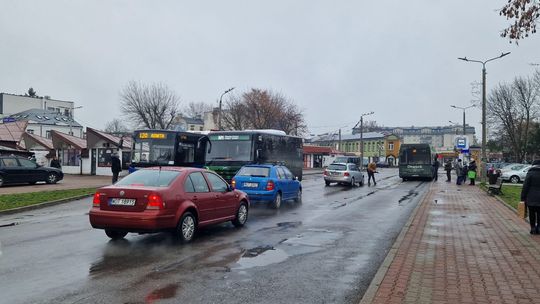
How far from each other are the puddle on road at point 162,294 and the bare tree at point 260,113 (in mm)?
58227

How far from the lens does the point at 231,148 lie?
22.5m

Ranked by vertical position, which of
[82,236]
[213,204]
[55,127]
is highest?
[55,127]

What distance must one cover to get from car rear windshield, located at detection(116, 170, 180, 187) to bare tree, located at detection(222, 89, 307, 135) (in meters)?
54.5

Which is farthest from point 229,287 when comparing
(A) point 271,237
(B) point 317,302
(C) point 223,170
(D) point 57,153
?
(D) point 57,153

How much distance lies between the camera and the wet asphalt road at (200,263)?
5.80 metres

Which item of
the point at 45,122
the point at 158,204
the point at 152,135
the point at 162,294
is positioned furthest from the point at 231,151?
the point at 45,122

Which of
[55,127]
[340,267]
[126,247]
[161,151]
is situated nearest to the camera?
[340,267]

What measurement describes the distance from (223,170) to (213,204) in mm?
11821

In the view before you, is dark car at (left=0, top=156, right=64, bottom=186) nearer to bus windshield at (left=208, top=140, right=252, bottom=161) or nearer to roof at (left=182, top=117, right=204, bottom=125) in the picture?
bus windshield at (left=208, top=140, right=252, bottom=161)

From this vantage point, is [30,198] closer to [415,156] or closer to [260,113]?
[415,156]

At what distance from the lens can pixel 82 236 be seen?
32.9ft

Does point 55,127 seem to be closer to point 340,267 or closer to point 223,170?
point 223,170

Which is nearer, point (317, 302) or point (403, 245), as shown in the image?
point (317, 302)

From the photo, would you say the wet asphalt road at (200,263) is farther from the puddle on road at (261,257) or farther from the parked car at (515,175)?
the parked car at (515,175)
